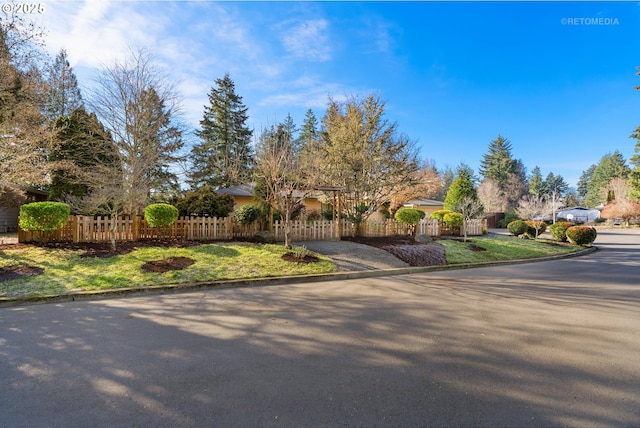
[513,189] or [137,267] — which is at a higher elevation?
[513,189]

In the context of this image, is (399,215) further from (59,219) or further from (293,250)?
(59,219)

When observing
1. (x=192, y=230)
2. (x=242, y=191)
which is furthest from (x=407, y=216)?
(x=242, y=191)

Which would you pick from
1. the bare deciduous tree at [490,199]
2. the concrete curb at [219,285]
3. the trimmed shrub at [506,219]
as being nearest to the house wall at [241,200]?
the concrete curb at [219,285]

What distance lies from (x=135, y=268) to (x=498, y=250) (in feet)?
47.1

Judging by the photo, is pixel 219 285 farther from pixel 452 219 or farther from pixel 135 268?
pixel 452 219

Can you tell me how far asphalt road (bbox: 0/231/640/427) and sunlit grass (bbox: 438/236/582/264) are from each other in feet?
19.3

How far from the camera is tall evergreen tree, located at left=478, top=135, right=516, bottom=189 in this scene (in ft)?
189

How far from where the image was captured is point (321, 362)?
3.53 metres

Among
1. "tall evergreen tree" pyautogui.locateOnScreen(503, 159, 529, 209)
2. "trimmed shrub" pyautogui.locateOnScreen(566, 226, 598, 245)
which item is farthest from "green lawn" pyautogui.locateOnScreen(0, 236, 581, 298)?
"tall evergreen tree" pyautogui.locateOnScreen(503, 159, 529, 209)

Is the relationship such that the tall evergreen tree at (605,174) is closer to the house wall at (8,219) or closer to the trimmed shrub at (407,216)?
the trimmed shrub at (407,216)

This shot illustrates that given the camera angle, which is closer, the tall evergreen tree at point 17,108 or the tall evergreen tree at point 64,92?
the tall evergreen tree at point 17,108

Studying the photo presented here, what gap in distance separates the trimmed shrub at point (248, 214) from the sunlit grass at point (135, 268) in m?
2.16

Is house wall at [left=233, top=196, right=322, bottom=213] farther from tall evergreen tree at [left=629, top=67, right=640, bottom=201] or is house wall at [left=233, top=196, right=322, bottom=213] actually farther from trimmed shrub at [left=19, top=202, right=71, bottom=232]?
tall evergreen tree at [left=629, top=67, right=640, bottom=201]

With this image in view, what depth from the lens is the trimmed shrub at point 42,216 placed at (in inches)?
379
